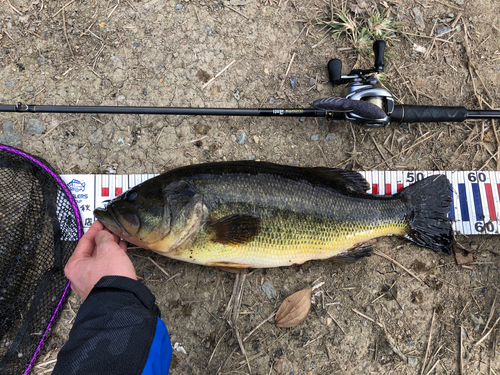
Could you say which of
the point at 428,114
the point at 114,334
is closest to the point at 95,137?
the point at 114,334

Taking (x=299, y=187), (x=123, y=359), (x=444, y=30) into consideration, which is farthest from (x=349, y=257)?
(x=444, y=30)

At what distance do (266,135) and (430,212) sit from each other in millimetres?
1936

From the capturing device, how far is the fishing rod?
2.98m

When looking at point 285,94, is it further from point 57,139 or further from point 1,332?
point 1,332

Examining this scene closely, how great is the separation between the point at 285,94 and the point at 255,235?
172 centimetres

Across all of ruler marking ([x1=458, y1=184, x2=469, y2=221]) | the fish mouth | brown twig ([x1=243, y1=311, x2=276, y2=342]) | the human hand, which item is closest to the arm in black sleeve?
the human hand

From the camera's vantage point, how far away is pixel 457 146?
12.1 ft

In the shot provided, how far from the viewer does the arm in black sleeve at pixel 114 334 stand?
6.36ft

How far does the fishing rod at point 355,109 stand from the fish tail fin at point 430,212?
721 millimetres

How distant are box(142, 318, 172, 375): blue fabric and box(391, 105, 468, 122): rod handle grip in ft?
9.88

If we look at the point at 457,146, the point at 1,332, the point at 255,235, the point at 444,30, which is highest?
the point at 444,30

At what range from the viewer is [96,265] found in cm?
247

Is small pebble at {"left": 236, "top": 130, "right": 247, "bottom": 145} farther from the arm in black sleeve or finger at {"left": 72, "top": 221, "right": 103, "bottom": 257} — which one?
the arm in black sleeve

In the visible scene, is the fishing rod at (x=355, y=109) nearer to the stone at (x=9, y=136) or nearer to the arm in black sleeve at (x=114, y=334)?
the stone at (x=9, y=136)
